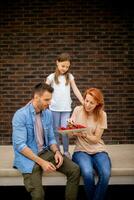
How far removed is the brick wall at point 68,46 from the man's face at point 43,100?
2.85m

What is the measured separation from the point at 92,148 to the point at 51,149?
45cm

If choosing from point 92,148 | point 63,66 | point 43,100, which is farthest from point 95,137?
point 63,66

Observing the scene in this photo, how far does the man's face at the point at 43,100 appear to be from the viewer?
15.2 ft

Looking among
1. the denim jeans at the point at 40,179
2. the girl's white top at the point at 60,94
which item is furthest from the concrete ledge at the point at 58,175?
the girl's white top at the point at 60,94

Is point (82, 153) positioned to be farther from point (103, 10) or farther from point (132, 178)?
point (103, 10)

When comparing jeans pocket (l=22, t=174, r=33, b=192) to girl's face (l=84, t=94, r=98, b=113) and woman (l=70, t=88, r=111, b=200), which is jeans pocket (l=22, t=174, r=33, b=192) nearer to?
woman (l=70, t=88, r=111, b=200)

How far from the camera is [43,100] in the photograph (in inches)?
183

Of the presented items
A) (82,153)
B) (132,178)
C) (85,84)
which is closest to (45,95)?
(82,153)

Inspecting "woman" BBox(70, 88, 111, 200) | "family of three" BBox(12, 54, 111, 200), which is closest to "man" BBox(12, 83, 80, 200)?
"family of three" BBox(12, 54, 111, 200)

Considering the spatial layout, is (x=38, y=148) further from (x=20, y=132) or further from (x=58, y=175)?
(x=58, y=175)

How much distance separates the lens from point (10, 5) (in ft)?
24.7

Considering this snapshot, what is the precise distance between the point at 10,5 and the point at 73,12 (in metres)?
1.04

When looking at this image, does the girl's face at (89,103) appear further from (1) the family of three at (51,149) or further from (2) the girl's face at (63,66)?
(2) the girl's face at (63,66)

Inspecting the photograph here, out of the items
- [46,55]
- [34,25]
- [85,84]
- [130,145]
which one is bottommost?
[130,145]
